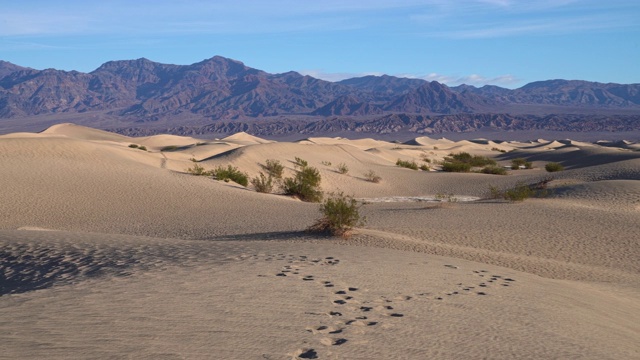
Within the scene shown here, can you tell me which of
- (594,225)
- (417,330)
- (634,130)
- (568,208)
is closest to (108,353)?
(417,330)

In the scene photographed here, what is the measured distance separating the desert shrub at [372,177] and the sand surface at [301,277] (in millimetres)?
15247

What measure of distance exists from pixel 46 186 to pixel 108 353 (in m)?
20.0

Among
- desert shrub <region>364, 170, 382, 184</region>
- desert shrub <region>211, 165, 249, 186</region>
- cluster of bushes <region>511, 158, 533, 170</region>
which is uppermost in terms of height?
cluster of bushes <region>511, 158, 533, 170</region>

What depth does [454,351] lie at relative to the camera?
20.9 ft

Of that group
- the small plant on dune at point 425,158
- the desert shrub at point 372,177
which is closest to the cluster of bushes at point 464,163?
the small plant on dune at point 425,158

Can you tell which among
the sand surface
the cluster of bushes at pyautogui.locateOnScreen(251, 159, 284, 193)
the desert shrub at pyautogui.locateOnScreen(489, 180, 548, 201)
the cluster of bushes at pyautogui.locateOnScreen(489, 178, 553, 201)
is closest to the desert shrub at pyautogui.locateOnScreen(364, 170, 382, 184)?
the cluster of bushes at pyautogui.locateOnScreen(251, 159, 284, 193)

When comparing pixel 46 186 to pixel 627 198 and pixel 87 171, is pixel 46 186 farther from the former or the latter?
pixel 627 198

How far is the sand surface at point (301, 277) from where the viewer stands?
6445 millimetres

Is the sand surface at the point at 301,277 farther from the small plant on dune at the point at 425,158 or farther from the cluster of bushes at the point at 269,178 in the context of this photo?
the small plant on dune at the point at 425,158

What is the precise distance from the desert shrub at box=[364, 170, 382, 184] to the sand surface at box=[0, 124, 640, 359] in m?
15.2

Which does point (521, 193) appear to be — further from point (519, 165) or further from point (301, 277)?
point (519, 165)

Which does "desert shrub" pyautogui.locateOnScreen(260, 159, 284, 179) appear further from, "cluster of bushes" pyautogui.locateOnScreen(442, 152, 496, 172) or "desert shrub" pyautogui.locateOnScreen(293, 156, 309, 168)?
"cluster of bushes" pyautogui.locateOnScreen(442, 152, 496, 172)

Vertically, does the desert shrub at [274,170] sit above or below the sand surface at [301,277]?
above

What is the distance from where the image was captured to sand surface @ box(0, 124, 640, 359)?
21.1 ft
